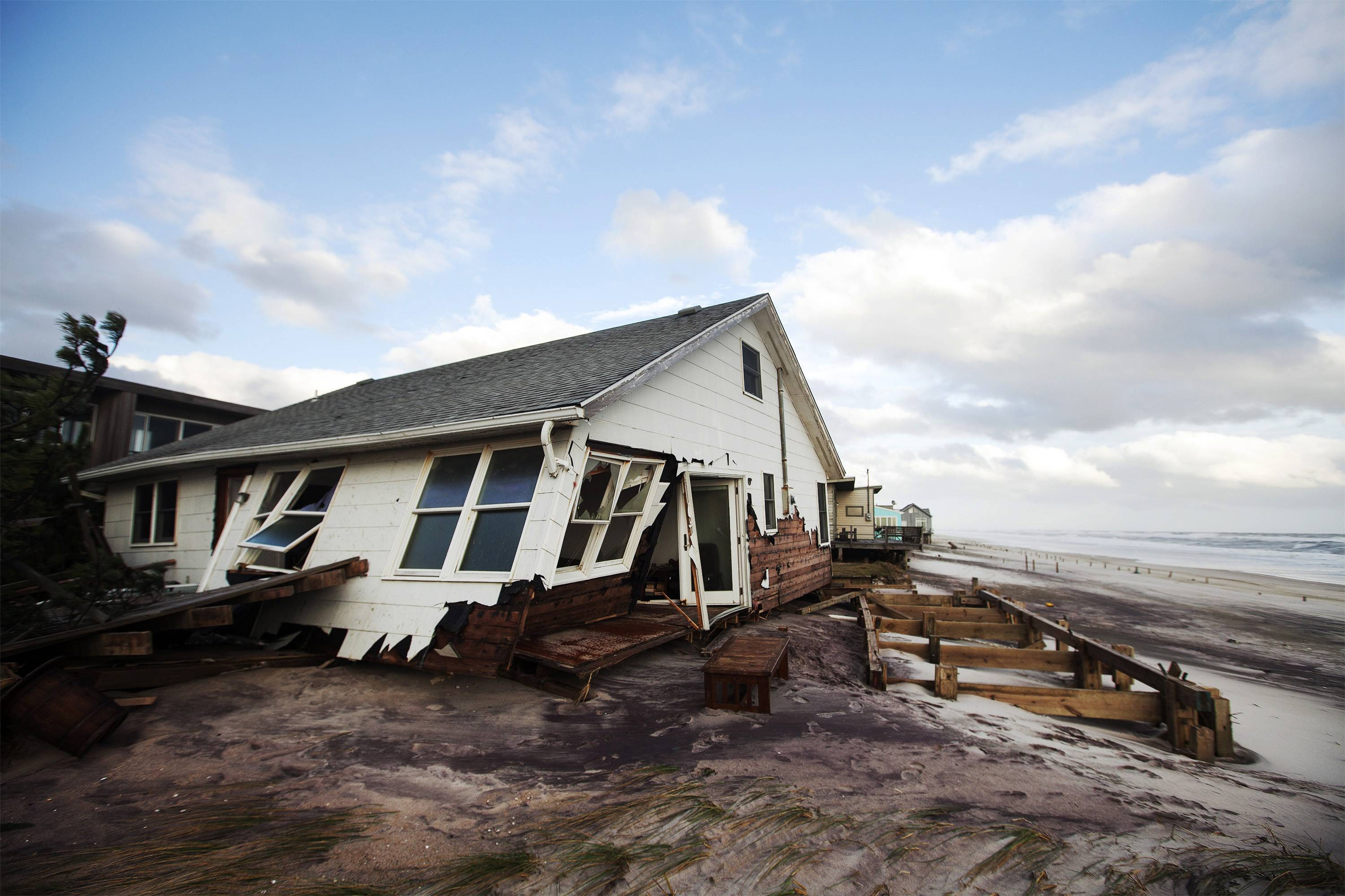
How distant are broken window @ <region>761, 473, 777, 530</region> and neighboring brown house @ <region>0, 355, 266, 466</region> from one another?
15.6 metres

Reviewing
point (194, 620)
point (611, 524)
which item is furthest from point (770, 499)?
point (194, 620)

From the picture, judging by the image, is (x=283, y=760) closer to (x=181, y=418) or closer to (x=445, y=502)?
(x=445, y=502)

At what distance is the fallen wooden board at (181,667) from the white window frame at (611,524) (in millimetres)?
3042

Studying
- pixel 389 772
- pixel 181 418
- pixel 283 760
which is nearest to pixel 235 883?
pixel 389 772

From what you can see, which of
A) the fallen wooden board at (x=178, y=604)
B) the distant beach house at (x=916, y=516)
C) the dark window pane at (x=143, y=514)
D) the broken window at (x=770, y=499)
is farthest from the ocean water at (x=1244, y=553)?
the dark window pane at (x=143, y=514)

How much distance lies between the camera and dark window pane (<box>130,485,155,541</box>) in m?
10.6

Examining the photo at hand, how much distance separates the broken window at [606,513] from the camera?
6770mm

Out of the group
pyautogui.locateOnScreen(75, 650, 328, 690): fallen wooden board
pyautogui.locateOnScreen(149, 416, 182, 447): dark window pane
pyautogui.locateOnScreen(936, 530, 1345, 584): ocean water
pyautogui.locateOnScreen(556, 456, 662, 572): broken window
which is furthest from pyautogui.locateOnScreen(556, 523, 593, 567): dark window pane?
pyautogui.locateOnScreen(936, 530, 1345, 584): ocean water

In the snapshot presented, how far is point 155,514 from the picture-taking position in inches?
407

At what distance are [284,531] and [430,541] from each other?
2.93 m

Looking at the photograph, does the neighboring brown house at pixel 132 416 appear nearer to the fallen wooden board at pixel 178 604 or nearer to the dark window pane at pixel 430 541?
the fallen wooden board at pixel 178 604

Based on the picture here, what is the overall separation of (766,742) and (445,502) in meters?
4.21

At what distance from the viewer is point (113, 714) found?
411cm

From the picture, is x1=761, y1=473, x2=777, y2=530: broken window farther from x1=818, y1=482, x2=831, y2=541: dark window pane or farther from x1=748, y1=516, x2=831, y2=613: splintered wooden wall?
x1=818, y1=482, x2=831, y2=541: dark window pane
